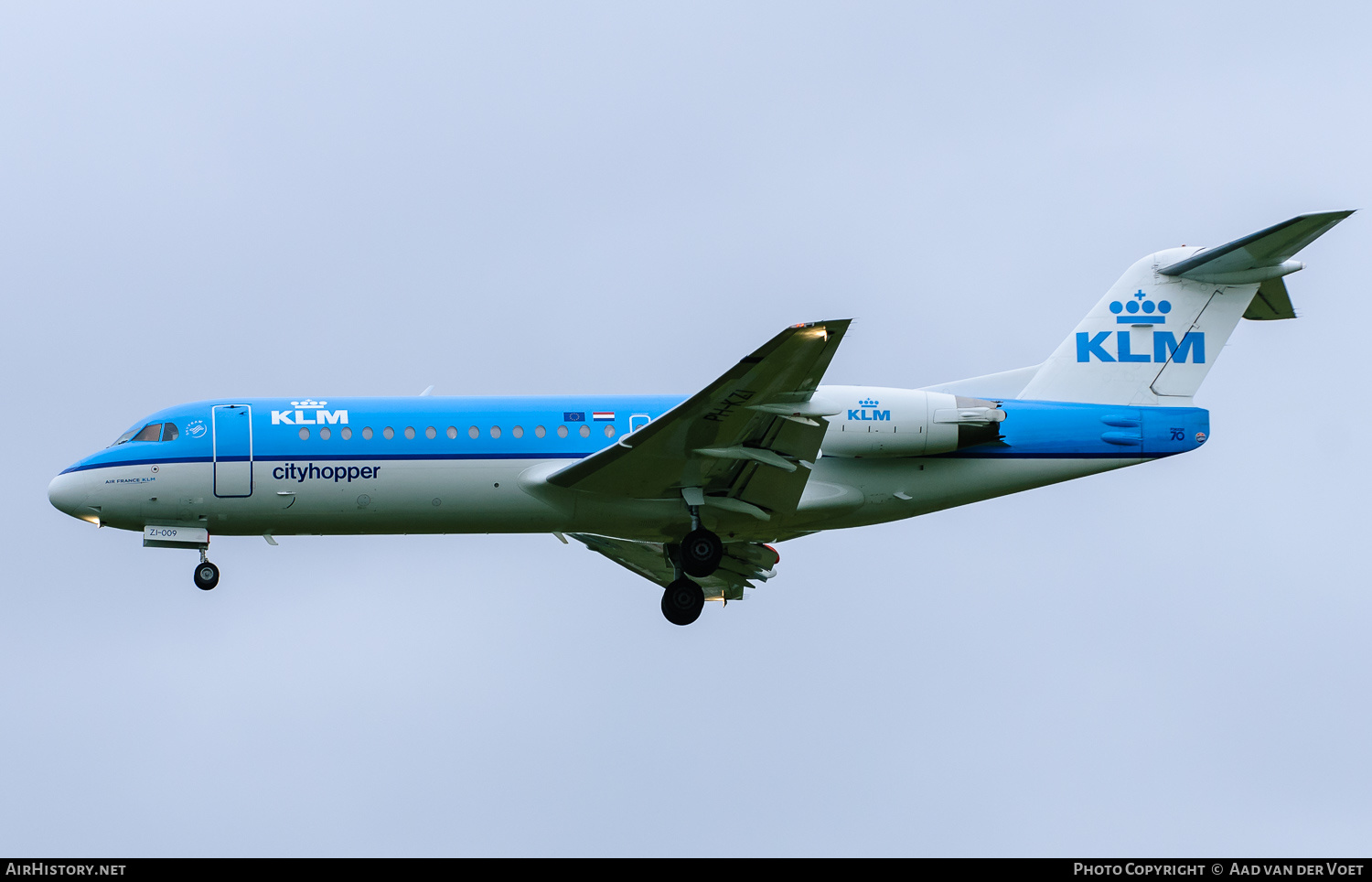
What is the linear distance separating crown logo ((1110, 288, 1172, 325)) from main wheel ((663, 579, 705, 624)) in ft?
27.1

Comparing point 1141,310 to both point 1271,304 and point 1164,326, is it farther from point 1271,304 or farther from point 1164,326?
point 1271,304

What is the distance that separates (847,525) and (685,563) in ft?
9.49

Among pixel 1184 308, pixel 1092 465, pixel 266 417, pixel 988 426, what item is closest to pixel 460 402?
pixel 266 417

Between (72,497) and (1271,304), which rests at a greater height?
(1271,304)

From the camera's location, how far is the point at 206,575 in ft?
84.2

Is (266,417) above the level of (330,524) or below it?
above

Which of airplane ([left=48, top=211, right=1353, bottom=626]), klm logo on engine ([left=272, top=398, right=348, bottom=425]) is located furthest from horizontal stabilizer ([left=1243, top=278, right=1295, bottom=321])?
klm logo on engine ([left=272, top=398, right=348, bottom=425])

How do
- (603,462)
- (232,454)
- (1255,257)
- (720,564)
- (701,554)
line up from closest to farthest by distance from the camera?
(603,462)
(232,454)
(701,554)
(1255,257)
(720,564)

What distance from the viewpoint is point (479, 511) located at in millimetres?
25391

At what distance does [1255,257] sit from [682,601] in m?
10.7

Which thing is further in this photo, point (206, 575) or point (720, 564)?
point (720, 564)

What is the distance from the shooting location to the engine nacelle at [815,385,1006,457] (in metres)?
24.9

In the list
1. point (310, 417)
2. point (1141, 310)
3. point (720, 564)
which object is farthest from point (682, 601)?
point (1141, 310)

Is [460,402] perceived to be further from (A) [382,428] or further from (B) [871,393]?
(B) [871,393]
